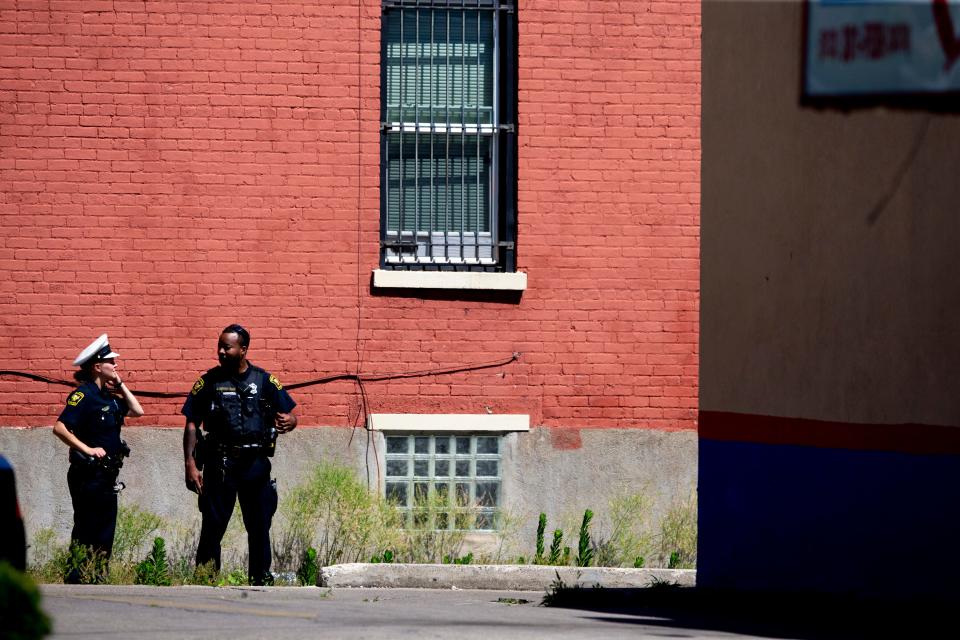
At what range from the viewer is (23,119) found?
11453mm

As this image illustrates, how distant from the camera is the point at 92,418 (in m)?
9.99

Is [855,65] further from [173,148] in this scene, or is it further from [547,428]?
[173,148]

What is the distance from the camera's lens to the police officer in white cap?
32.4 feet

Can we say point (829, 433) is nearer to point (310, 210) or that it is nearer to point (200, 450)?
point (200, 450)

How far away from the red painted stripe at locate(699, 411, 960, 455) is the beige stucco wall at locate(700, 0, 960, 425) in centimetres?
5

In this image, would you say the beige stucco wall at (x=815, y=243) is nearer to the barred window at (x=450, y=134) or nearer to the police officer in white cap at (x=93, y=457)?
the barred window at (x=450, y=134)

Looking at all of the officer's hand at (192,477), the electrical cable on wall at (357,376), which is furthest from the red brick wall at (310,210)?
the officer's hand at (192,477)

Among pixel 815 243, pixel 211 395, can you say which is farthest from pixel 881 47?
pixel 211 395

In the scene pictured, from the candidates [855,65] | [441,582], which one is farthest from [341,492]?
[855,65]

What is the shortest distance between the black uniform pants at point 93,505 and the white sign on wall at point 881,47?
4.98 metres

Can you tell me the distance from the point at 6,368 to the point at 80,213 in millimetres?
1257

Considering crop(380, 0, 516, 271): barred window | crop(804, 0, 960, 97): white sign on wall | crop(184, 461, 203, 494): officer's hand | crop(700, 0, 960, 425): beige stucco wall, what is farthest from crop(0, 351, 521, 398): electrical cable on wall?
crop(804, 0, 960, 97): white sign on wall

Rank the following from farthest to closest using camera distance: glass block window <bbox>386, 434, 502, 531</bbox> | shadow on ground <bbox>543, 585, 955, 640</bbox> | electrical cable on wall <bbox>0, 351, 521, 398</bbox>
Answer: glass block window <bbox>386, 434, 502, 531</bbox> < electrical cable on wall <bbox>0, 351, 521, 398</bbox> < shadow on ground <bbox>543, 585, 955, 640</bbox>

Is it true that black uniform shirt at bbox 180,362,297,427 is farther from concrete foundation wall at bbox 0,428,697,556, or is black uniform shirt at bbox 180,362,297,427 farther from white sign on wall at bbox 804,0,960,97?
white sign on wall at bbox 804,0,960,97
